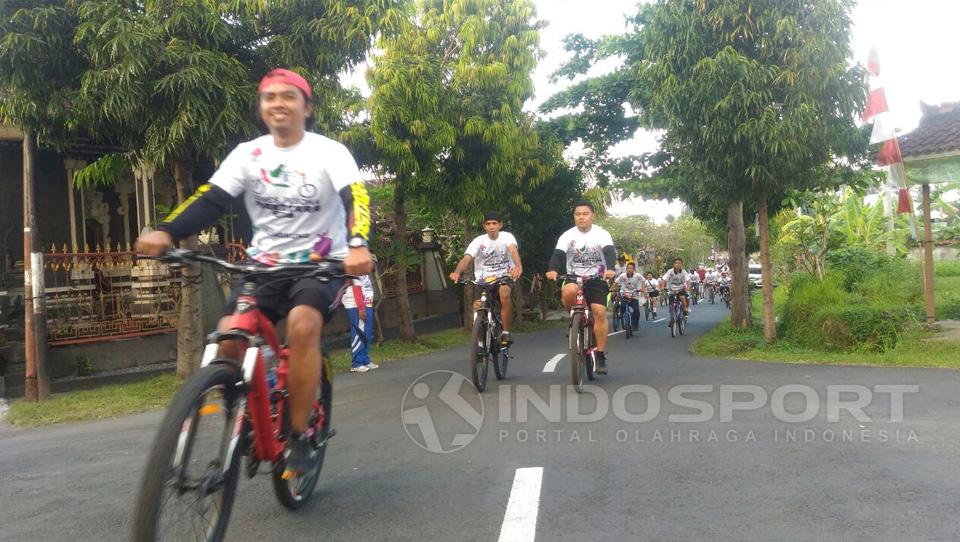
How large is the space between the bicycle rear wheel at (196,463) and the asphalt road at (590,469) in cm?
65

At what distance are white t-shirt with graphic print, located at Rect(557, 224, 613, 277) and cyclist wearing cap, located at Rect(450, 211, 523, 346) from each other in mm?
543

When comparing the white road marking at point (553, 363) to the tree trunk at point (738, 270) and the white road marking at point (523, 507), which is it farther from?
the tree trunk at point (738, 270)

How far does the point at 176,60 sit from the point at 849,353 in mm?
8902

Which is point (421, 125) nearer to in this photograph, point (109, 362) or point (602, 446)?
point (109, 362)

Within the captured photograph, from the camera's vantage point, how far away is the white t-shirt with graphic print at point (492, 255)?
841cm

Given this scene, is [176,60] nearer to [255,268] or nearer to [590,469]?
[255,268]

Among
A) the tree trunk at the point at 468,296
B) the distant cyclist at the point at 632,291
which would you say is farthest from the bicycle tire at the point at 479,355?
the tree trunk at the point at 468,296

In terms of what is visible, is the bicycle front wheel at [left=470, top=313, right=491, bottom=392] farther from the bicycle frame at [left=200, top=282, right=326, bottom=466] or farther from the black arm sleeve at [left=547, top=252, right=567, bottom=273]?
the bicycle frame at [left=200, top=282, right=326, bottom=466]

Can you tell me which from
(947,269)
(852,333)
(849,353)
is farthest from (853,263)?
(947,269)

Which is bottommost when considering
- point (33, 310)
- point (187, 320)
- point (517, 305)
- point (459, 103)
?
point (517, 305)

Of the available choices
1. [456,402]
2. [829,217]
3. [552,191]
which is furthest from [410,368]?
[829,217]

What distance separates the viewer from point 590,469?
14.5 ft

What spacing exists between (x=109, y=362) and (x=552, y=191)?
39.9 feet

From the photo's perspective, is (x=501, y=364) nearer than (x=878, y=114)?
Yes
